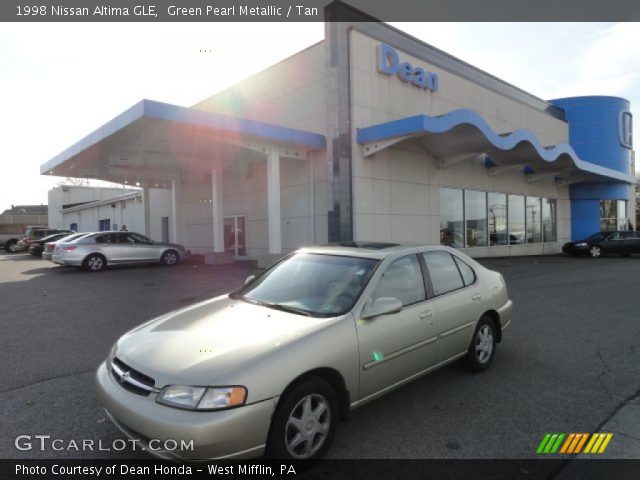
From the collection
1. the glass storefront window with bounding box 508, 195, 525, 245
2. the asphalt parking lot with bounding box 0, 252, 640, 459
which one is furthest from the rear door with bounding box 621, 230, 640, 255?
the asphalt parking lot with bounding box 0, 252, 640, 459

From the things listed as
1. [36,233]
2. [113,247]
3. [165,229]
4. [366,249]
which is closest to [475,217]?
[113,247]

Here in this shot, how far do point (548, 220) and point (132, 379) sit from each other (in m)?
28.3

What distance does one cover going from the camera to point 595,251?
20922 mm

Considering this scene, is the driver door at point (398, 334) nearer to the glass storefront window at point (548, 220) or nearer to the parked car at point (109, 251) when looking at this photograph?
the parked car at point (109, 251)

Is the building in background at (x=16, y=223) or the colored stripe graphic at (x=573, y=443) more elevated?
the building in background at (x=16, y=223)

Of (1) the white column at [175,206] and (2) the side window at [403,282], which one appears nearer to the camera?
(2) the side window at [403,282]

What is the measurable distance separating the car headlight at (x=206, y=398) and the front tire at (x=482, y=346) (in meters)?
2.86

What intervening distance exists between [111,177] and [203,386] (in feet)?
70.3

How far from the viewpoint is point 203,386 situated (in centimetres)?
236

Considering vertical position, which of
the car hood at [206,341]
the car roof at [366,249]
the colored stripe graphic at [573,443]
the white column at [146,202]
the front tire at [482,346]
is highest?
the white column at [146,202]

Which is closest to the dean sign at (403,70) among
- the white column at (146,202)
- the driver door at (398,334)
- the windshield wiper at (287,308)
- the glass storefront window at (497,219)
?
the glass storefront window at (497,219)

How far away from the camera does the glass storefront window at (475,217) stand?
19125 millimetres

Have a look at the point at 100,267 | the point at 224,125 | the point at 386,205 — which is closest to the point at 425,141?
the point at 386,205

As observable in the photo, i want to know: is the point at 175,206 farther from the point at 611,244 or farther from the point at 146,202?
the point at 611,244
